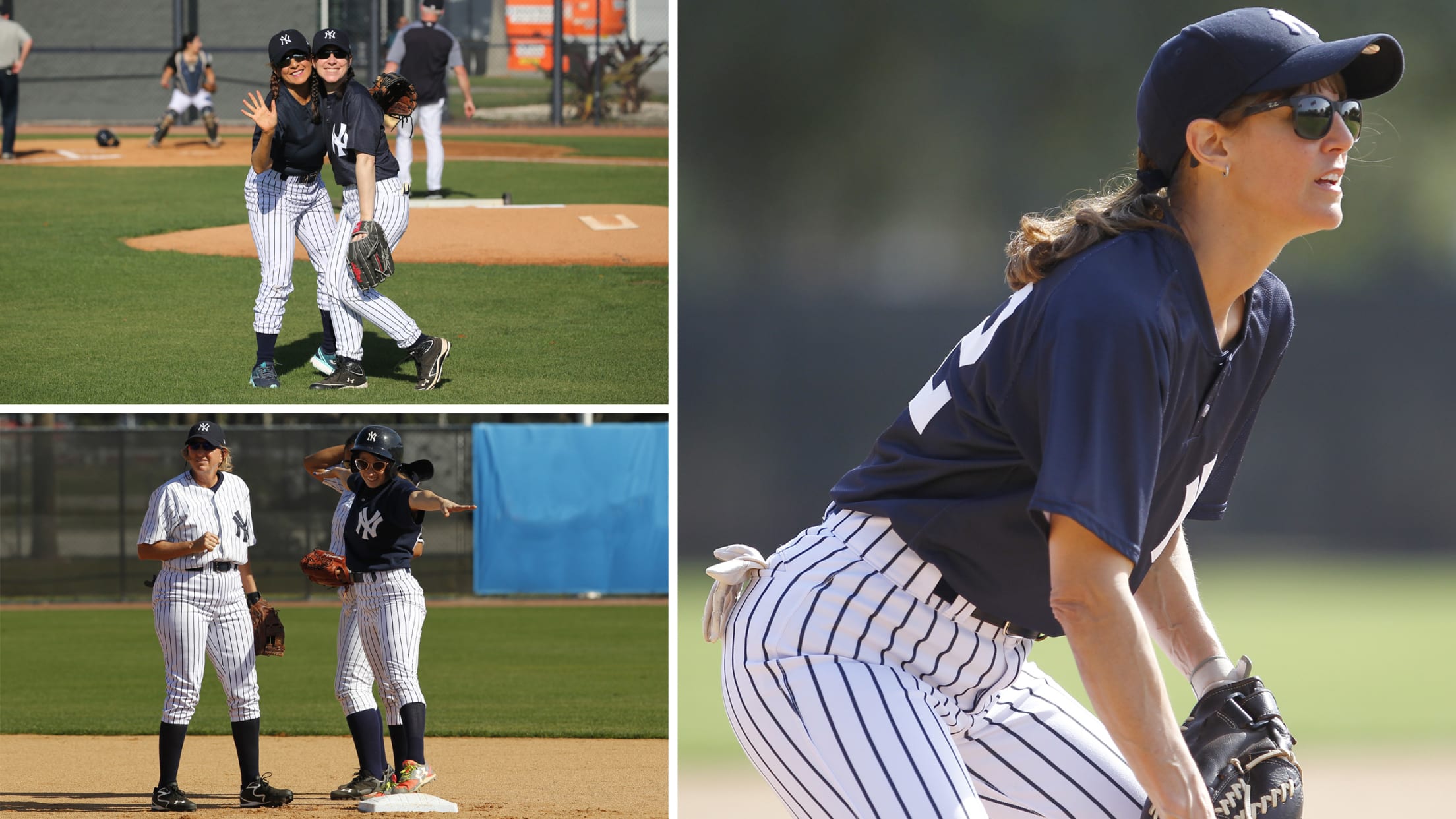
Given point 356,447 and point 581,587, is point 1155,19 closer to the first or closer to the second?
point 581,587

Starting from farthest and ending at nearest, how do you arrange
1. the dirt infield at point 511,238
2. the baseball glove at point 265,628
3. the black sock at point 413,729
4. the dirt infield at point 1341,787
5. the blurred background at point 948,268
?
the blurred background at point 948,268
the dirt infield at point 511,238
the dirt infield at point 1341,787
the baseball glove at point 265,628
the black sock at point 413,729

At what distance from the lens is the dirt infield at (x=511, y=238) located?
25.4ft

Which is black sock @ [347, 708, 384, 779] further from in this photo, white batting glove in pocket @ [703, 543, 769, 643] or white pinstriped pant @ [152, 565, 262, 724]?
white batting glove in pocket @ [703, 543, 769, 643]

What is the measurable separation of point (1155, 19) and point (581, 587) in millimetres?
7528

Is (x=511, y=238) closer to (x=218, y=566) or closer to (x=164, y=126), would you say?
(x=218, y=566)

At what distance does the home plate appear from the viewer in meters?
4.16

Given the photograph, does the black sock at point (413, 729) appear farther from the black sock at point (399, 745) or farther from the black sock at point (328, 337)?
the black sock at point (328, 337)

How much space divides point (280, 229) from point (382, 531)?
1324 mm

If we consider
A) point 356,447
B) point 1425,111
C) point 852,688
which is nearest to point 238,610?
point 356,447

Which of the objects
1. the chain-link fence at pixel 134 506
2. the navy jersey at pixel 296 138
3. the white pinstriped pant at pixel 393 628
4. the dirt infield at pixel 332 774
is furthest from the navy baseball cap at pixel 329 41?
the chain-link fence at pixel 134 506

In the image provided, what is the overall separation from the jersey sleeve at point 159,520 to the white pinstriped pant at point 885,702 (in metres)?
2.94

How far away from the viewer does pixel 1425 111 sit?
540 inches

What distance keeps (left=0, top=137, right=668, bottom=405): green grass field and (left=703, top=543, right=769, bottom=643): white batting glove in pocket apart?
9.10 feet

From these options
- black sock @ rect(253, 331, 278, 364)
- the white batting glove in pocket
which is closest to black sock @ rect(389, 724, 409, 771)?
black sock @ rect(253, 331, 278, 364)
